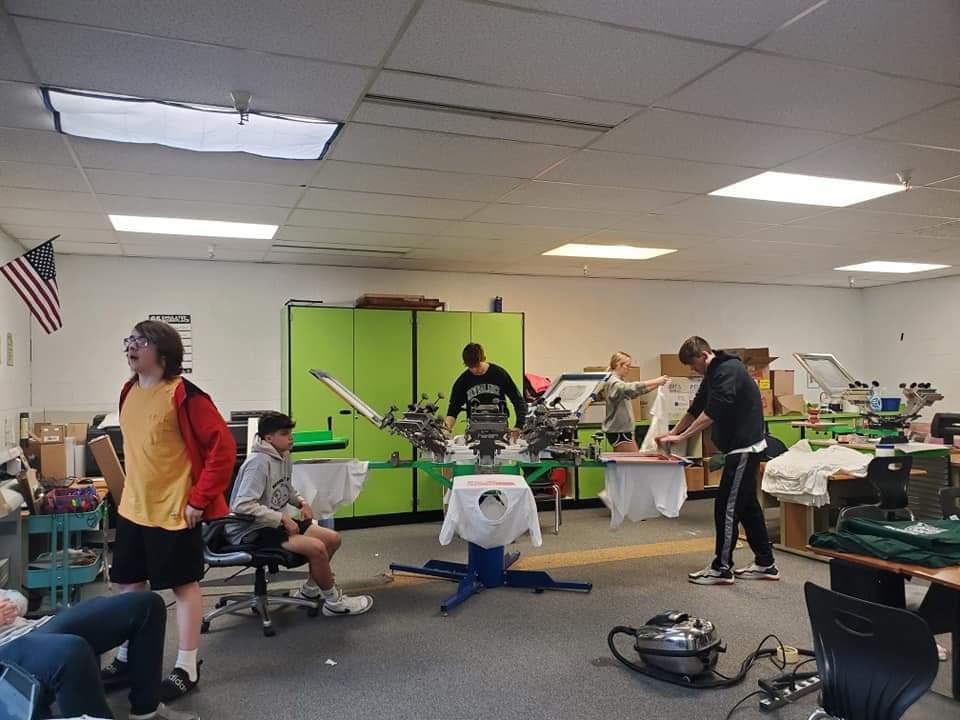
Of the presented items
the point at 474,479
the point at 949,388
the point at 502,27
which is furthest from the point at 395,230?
the point at 949,388

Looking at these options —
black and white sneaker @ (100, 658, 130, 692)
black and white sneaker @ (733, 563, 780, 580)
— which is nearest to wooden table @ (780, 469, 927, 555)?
black and white sneaker @ (733, 563, 780, 580)

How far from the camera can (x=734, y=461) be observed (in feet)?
15.3

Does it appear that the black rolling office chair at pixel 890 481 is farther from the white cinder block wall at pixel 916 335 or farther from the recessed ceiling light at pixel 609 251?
Result: the white cinder block wall at pixel 916 335

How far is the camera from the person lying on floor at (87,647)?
2.12 m

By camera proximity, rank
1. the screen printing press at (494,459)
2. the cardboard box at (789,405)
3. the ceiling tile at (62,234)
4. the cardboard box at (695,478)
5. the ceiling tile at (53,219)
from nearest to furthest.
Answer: the screen printing press at (494,459) → the ceiling tile at (53,219) → the ceiling tile at (62,234) → the cardboard box at (695,478) → the cardboard box at (789,405)

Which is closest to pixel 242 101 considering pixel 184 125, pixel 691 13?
pixel 184 125

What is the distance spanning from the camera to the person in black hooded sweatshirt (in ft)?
15.2

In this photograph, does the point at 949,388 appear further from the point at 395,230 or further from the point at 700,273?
the point at 395,230

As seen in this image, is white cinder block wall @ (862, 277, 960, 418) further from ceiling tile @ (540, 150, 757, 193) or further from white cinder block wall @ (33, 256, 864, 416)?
ceiling tile @ (540, 150, 757, 193)

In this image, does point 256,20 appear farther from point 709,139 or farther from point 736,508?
point 736,508

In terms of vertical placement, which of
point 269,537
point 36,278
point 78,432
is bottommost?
point 269,537

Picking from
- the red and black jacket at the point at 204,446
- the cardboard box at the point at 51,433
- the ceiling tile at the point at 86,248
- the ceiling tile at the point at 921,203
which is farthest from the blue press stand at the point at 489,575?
the ceiling tile at the point at 86,248

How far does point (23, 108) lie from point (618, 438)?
5121 millimetres

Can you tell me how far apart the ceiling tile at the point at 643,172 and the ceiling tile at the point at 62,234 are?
3.47 m
